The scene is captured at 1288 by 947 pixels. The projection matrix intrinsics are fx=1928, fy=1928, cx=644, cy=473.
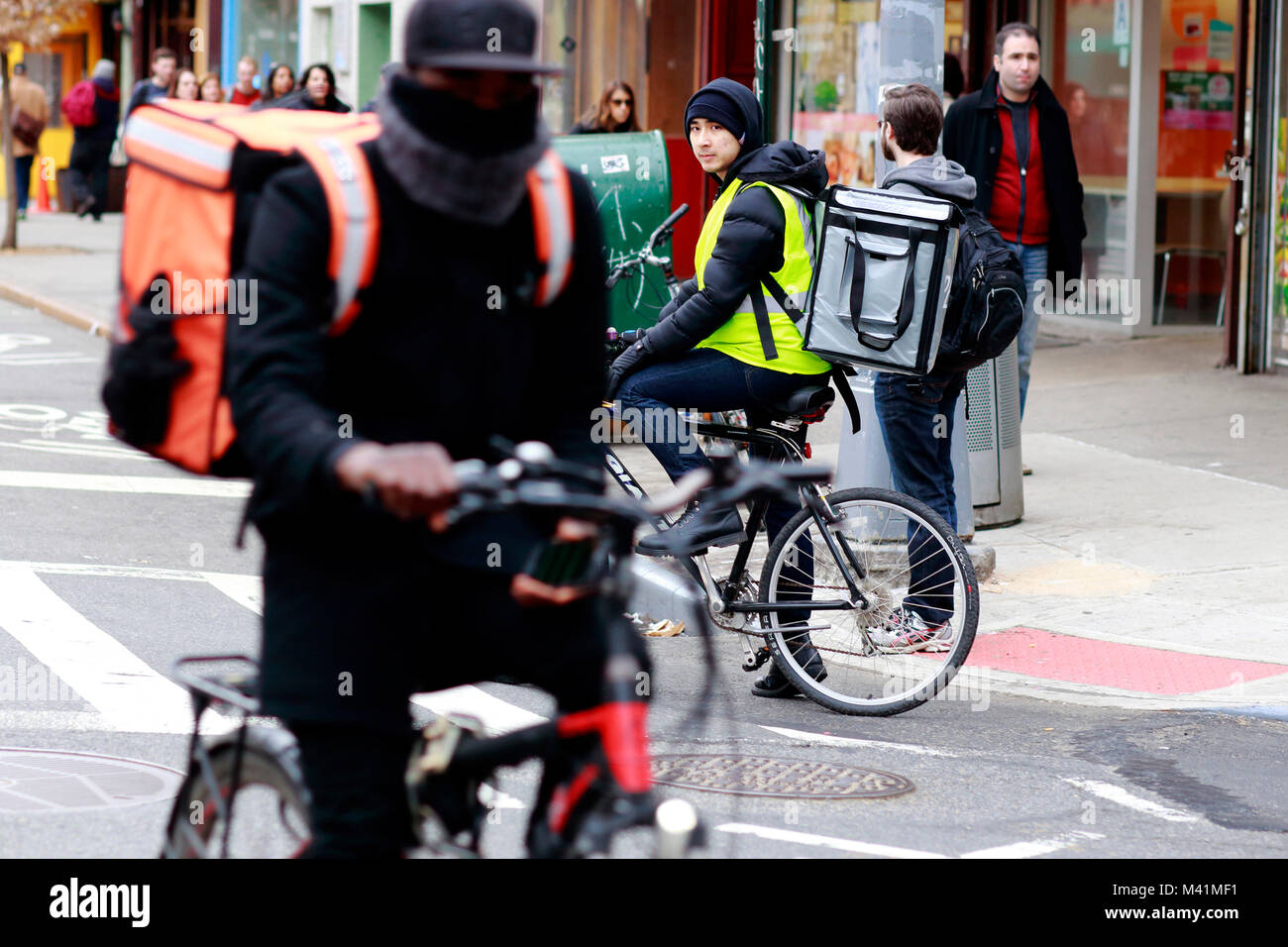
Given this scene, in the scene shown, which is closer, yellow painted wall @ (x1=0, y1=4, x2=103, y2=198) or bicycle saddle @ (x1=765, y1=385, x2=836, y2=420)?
bicycle saddle @ (x1=765, y1=385, x2=836, y2=420)

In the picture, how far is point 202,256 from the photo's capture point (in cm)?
293

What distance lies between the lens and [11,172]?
21625 millimetres

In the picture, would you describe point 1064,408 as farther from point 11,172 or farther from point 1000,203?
point 11,172

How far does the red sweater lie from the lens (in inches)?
381

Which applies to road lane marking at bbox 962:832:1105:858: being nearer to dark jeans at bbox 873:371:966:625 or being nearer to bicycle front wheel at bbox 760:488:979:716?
bicycle front wheel at bbox 760:488:979:716

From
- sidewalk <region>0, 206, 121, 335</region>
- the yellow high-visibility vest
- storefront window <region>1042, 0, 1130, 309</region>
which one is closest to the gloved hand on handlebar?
the yellow high-visibility vest

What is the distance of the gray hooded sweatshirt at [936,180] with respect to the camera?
6.81 m

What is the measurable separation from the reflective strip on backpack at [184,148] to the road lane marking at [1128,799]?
3.40m

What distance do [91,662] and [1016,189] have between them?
533 cm

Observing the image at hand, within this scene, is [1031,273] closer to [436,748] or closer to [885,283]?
[885,283]

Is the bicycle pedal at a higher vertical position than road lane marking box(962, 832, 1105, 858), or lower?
higher

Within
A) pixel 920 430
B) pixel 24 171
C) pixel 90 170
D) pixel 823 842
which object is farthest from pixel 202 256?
pixel 90 170

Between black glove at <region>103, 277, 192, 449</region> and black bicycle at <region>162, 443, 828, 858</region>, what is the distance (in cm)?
47
